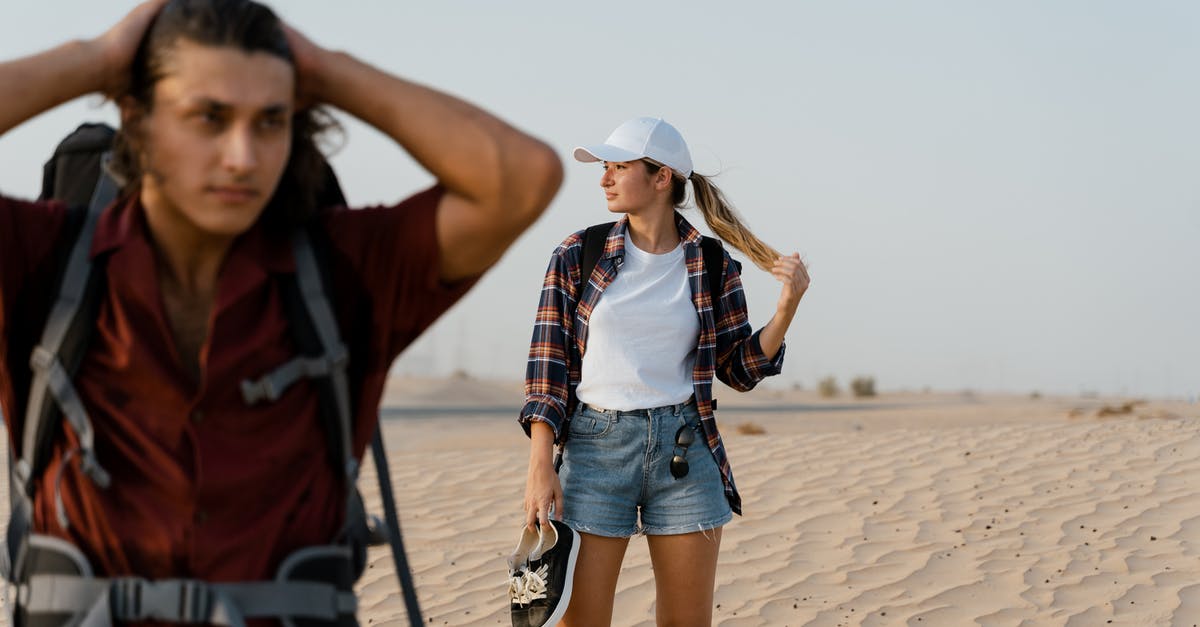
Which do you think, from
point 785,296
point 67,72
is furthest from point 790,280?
point 67,72

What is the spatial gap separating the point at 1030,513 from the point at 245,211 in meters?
8.81

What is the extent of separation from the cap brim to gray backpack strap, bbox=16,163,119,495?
2.71 m

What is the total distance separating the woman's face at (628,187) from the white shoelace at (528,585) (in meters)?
1.17

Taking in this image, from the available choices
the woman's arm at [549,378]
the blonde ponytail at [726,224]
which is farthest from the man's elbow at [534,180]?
the blonde ponytail at [726,224]

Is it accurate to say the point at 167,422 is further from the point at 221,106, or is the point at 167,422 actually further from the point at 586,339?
the point at 586,339

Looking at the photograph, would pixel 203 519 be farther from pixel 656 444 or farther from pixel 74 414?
pixel 656 444

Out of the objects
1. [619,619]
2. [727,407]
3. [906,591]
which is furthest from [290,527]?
[727,407]

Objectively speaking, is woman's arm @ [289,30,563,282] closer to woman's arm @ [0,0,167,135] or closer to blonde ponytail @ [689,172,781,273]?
woman's arm @ [0,0,167,135]

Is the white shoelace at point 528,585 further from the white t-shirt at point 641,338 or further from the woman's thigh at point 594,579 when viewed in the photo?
the white t-shirt at point 641,338

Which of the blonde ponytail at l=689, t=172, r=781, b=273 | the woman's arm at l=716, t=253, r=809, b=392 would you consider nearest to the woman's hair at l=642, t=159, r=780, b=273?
the blonde ponytail at l=689, t=172, r=781, b=273

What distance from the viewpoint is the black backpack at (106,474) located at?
1.97 meters

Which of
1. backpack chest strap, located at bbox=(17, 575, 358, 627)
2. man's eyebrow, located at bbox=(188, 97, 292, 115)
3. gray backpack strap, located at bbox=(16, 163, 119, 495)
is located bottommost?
backpack chest strap, located at bbox=(17, 575, 358, 627)

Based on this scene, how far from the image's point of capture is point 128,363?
6.50ft

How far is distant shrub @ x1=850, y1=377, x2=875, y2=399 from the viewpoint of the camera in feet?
120
